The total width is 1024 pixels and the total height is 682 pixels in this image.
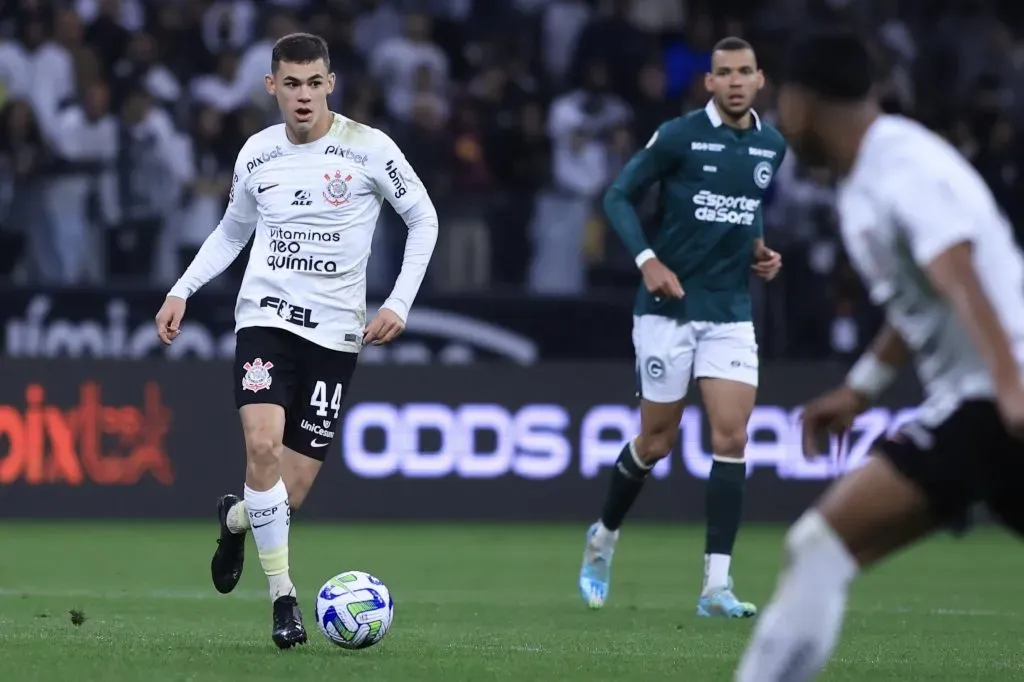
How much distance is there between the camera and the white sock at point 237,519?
7758 mm

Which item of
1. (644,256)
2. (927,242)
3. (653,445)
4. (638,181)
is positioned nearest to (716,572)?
(653,445)

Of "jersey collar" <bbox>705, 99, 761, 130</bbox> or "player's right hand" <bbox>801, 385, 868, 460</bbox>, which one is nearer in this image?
"player's right hand" <bbox>801, 385, 868, 460</bbox>

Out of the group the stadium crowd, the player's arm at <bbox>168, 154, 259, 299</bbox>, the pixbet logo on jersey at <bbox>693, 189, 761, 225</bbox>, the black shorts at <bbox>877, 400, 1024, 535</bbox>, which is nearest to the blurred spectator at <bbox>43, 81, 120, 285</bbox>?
the stadium crowd

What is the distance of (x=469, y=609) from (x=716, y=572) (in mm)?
1285

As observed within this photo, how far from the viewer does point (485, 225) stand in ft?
52.1

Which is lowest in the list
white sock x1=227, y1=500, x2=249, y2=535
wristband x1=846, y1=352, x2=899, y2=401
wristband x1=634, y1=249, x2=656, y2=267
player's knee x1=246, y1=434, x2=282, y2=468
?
white sock x1=227, y1=500, x2=249, y2=535

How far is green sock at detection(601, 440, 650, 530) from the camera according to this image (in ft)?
32.6

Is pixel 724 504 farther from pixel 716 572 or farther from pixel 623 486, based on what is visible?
pixel 623 486

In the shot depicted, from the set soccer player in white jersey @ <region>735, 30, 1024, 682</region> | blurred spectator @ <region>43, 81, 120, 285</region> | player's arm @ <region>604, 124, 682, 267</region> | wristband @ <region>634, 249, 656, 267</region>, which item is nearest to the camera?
soccer player in white jersey @ <region>735, 30, 1024, 682</region>

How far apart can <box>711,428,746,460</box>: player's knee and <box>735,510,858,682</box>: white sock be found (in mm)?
4760

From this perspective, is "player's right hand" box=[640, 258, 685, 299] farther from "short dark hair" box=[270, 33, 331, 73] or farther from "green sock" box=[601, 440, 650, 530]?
"short dark hair" box=[270, 33, 331, 73]

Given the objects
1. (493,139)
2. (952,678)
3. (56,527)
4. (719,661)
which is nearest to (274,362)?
(719,661)

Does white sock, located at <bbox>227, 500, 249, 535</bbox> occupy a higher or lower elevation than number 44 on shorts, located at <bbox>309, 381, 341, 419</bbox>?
lower

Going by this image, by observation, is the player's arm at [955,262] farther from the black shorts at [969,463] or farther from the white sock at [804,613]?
the white sock at [804,613]
